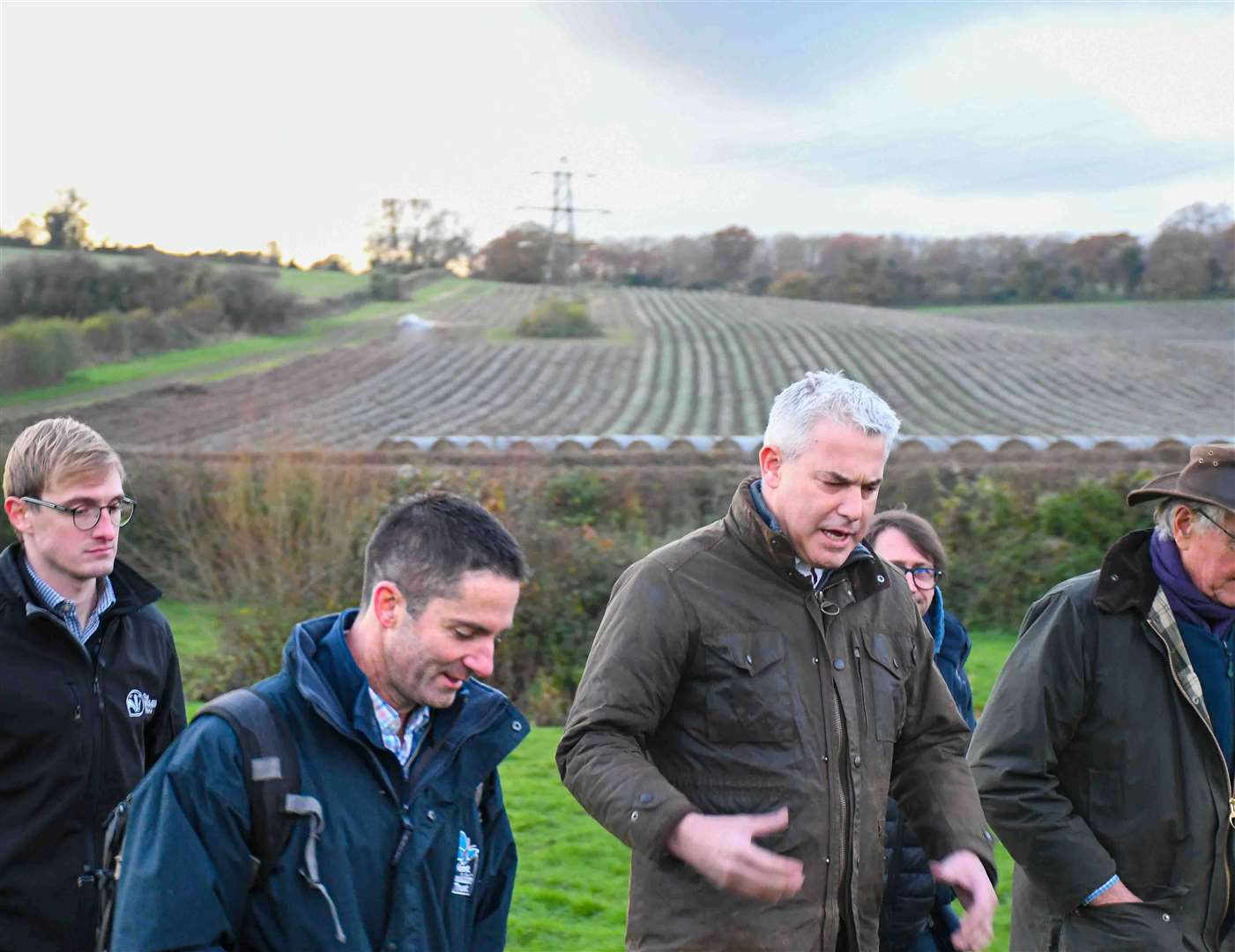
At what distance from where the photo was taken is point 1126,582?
3.40 metres

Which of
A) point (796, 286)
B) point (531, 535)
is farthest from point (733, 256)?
point (531, 535)

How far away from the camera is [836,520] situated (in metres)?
2.92

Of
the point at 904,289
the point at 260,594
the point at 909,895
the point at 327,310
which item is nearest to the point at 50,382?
the point at 327,310

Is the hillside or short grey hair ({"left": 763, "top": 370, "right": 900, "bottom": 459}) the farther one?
the hillside

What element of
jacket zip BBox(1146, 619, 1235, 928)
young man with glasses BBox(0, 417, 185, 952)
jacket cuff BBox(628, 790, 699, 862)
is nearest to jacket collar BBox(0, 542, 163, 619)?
young man with glasses BBox(0, 417, 185, 952)

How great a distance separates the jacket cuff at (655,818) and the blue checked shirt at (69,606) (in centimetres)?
163

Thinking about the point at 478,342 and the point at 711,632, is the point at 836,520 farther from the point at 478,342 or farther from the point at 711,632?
the point at 478,342

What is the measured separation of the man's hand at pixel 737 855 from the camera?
2.43 m

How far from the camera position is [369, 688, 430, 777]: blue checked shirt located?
237 cm

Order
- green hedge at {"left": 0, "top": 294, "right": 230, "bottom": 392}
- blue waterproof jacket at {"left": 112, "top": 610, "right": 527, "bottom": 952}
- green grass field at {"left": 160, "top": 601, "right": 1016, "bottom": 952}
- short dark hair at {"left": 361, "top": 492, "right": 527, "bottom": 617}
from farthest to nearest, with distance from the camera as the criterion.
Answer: green hedge at {"left": 0, "top": 294, "right": 230, "bottom": 392}
green grass field at {"left": 160, "top": 601, "right": 1016, "bottom": 952}
short dark hair at {"left": 361, "top": 492, "right": 527, "bottom": 617}
blue waterproof jacket at {"left": 112, "top": 610, "right": 527, "bottom": 952}

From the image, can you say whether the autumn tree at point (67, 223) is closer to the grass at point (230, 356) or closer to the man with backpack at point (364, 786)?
the grass at point (230, 356)

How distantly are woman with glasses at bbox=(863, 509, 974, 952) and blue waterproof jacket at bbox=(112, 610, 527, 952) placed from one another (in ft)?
4.49

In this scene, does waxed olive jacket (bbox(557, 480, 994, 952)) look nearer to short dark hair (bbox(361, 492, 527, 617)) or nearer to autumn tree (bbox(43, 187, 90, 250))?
short dark hair (bbox(361, 492, 527, 617))

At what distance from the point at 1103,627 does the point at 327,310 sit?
56.9m
